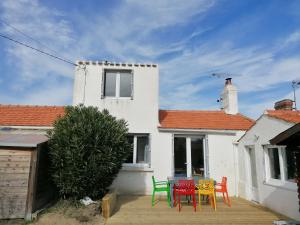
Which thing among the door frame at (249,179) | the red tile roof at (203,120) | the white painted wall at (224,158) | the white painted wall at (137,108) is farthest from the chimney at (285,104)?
the white painted wall at (137,108)

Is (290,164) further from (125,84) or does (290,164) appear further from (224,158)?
(125,84)

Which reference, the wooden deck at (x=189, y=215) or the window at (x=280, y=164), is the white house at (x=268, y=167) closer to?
the window at (x=280, y=164)

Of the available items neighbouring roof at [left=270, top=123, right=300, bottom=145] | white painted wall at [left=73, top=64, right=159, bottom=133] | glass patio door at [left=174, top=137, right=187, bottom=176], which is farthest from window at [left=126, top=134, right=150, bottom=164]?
neighbouring roof at [left=270, top=123, right=300, bottom=145]

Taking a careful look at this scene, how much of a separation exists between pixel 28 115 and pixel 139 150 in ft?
22.6

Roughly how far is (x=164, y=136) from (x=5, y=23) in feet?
30.2

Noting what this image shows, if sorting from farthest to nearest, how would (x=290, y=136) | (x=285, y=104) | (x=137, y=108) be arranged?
1. (x=285, y=104)
2. (x=137, y=108)
3. (x=290, y=136)

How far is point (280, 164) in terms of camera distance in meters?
9.14

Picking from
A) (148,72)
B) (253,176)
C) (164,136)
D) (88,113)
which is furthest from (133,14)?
(253,176)

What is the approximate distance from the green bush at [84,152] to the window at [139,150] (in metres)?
3.51

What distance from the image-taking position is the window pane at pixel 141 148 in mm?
13227

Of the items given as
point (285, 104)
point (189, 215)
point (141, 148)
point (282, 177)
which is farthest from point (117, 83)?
point (285, 104)

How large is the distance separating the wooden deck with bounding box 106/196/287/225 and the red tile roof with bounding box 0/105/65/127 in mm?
6669

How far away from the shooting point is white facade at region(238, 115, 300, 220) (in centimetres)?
855

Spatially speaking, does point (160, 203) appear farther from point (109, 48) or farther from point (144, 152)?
point (109, 48)
